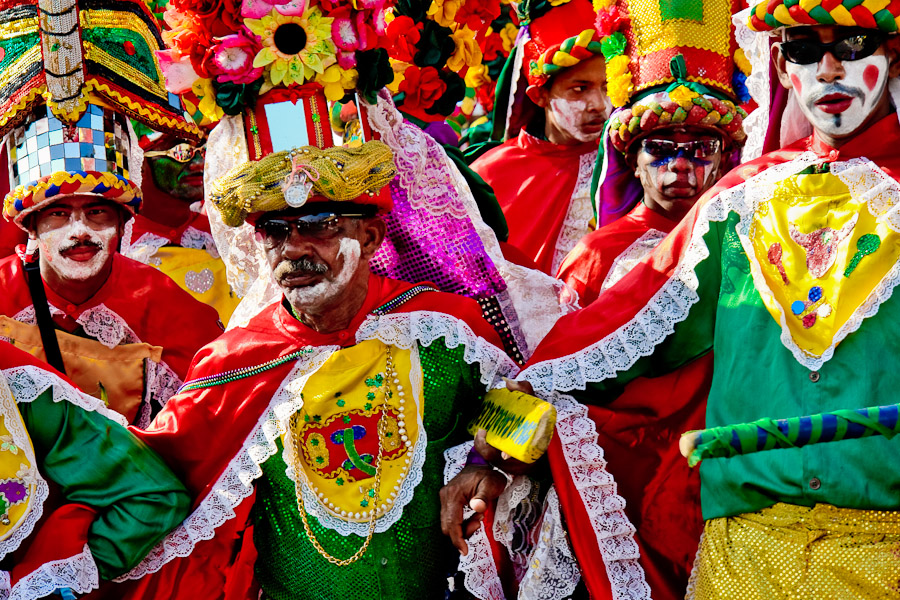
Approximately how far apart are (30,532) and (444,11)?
2530 millimetres

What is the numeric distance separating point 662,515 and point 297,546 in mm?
1196

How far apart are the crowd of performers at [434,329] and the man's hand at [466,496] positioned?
0.04ft

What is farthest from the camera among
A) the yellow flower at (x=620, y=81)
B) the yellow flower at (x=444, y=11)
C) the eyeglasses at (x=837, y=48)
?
the yellow flower at (x=620, y=81)

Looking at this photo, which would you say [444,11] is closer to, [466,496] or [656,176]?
[656,176]

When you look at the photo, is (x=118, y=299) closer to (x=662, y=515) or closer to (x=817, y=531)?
(x=662, y=515)

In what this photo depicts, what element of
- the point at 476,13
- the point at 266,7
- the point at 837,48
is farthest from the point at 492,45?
the point at 837,48


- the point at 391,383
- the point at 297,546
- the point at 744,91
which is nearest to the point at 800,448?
the point at 391,383

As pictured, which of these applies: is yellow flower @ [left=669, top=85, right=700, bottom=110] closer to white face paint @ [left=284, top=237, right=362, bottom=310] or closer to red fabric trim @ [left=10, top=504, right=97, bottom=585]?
white face paint @ [left=284, top=237, right=362, bottom=310]

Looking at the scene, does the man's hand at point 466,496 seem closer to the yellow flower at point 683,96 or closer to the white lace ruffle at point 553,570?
the white lace ruffle at point 553,570

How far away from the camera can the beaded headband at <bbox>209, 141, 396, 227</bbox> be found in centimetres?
455

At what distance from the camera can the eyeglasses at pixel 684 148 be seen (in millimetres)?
5656

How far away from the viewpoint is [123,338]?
570 centimetres

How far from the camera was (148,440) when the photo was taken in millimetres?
4691

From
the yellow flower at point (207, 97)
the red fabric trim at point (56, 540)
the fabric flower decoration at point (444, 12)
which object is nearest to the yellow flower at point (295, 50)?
the yellow flower at point (207, 97)
